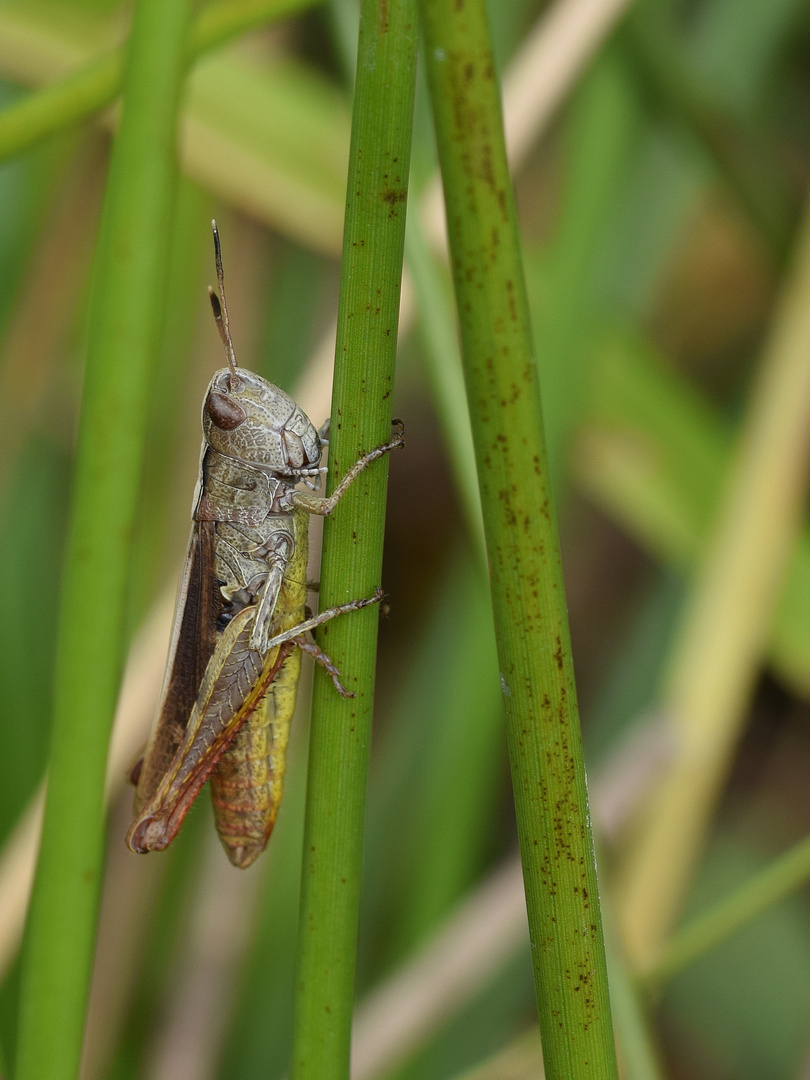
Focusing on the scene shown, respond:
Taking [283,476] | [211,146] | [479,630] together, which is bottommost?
[479,630]

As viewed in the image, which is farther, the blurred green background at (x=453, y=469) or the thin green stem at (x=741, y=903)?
the blurred green background at (x=453, y=469)

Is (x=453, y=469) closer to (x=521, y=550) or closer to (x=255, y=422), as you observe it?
(x=255, y=422)

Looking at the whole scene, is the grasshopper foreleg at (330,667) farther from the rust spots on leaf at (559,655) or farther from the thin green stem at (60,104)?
the thin green stem at (60,104)

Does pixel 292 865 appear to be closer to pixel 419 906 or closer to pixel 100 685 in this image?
pixel 419 906

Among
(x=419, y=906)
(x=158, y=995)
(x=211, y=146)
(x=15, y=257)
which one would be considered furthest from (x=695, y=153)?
(x=158, y=995)

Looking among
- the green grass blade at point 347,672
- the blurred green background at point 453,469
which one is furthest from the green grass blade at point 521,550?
the blurred green background at point 453,469

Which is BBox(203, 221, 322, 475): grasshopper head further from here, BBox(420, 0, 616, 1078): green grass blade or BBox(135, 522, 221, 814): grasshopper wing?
BBox(420, 0, 616, 1078): green grass blade

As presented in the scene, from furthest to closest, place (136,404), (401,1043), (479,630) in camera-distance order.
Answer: (479,630), (401,1043), (136,404)
